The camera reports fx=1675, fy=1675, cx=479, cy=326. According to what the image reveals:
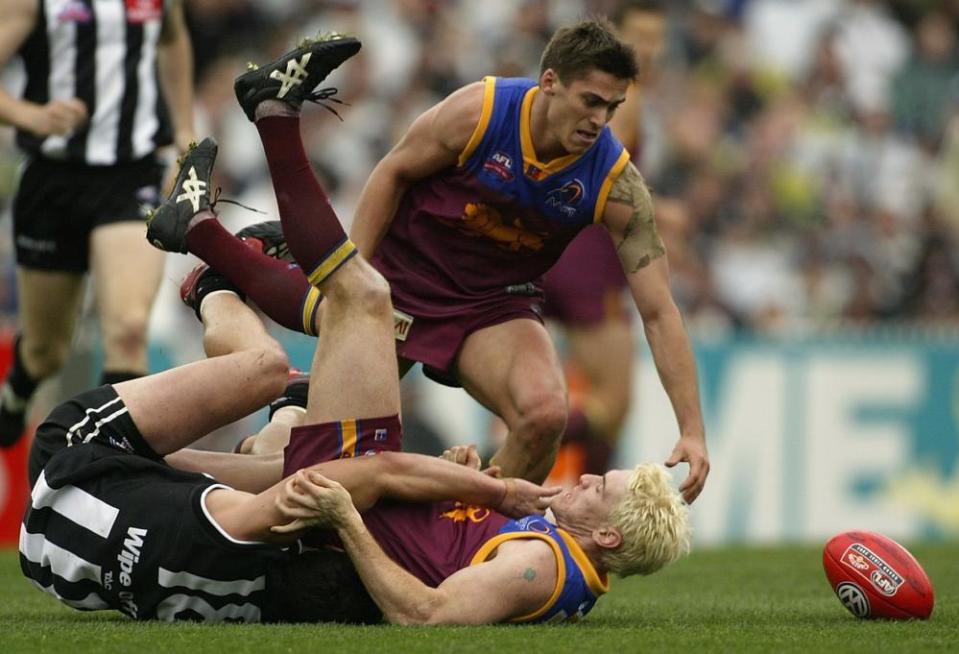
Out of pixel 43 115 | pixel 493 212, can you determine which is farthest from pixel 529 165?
pixel 43 115

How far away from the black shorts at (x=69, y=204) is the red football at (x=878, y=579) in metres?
4.25

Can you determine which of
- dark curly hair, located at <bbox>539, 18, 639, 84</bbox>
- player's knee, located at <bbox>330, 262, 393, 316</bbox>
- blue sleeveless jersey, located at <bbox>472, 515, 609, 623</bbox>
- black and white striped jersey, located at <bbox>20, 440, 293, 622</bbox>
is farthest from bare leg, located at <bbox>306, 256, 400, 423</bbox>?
dark curly hair, located at <bbox>539, 18, 639, 84</bbox>

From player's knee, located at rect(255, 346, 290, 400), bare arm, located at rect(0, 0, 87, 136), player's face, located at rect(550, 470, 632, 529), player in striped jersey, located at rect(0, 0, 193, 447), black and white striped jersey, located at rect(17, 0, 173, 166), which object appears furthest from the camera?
black and white striped jersey, located at rect(17, 0, 173, 166)

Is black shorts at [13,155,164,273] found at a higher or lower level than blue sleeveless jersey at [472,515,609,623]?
higher

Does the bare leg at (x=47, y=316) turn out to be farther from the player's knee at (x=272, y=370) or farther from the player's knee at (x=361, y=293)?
the player's knee at (x=361, y=293)

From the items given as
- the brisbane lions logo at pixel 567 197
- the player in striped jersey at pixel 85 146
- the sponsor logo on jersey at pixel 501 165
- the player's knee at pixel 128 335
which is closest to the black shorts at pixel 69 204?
the player in striped jersey at pixel 85 146

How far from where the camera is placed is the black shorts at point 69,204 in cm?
866

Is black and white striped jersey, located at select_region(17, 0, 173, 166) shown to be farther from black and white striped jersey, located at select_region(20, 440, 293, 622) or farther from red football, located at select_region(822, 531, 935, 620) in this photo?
red football, located at select_region(822, 531, 935, 620)

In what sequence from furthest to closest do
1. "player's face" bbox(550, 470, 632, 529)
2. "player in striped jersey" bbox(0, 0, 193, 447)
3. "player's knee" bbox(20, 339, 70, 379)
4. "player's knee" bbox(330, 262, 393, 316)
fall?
"player's knee" bbox(20, 339, 70, 379), "player in striped jersey" bbox(0, 0, 193, 447), "player's knee" bbox(330, 262, 393, 316), "player's face" bbox(550, 470, 632, 529)

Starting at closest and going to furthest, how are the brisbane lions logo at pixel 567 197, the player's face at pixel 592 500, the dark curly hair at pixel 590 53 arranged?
the player's face at pixel 592 500 < the dark curly hair at pixel 590 53 < the brisbane lions logo at pixel 567 197

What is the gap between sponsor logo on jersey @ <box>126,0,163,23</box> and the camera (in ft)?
28.8

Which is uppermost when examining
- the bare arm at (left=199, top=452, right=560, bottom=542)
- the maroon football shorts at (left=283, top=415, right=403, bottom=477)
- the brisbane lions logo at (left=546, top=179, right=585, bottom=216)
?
the brisbane lions logo at (left=546, top=179, right=585, bottom=216)

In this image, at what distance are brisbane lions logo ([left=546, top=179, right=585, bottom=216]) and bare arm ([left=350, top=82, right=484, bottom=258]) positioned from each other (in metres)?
0.42

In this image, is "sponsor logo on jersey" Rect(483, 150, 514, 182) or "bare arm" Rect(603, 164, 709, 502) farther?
"sponsor logo on jersey" Rect(483, 150, 514, 182)
